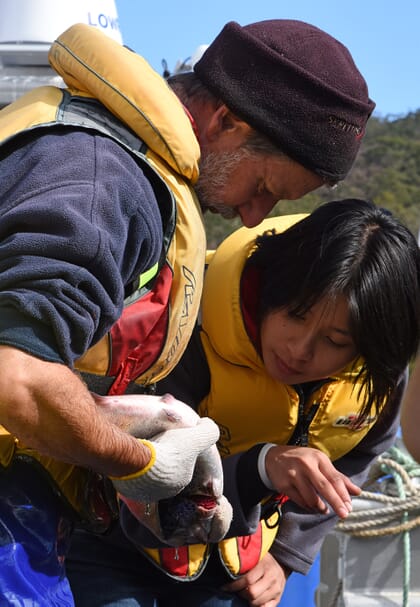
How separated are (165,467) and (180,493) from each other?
0.39 meters

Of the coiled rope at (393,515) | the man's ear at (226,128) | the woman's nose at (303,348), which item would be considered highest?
the man's ear at (226,128)

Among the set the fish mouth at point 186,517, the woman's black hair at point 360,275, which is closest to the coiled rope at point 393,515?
the woman's black hair at point 360,275

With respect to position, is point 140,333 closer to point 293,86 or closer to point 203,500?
point 203,500

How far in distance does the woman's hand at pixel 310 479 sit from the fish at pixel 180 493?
0.82 ft

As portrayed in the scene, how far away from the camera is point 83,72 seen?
1872 millimetres

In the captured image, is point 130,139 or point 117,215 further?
point 130,139

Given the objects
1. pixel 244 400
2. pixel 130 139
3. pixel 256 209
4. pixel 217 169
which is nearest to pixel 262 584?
pixel 244 400

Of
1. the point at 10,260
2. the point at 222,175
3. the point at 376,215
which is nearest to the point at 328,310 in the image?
the point at 376,215

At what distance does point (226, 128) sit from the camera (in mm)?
2164

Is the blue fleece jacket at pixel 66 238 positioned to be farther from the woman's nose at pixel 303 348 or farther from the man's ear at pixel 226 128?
the woman's nose at pixel 303 348

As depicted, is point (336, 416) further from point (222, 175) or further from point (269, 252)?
point (222, 175)

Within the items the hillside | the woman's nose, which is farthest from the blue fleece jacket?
the hillside

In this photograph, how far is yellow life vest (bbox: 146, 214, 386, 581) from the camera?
259 cm

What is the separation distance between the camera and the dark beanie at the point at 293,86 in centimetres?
216
